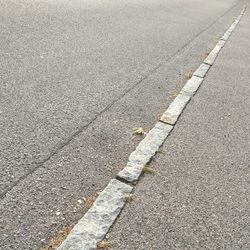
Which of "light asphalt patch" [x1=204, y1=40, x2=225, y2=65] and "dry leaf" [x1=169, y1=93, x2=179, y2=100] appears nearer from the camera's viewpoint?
"dry leaf" [x1=169, y1=93, x2=179, y2=100]

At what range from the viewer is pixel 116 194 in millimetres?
3311

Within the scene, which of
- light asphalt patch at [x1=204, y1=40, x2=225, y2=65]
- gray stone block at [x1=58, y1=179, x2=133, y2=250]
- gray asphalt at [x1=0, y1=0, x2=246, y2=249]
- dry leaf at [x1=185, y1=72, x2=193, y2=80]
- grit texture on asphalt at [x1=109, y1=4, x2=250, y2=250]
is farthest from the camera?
light asphalt patch at [x1=204, y1=40, x2=225, y2=65]

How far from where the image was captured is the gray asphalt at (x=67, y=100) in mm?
3094

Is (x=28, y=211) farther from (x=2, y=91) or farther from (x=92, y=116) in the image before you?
(x=2, y=91)

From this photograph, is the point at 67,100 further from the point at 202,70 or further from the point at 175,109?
the point at 202,70

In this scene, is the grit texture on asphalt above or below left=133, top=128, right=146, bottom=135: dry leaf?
below

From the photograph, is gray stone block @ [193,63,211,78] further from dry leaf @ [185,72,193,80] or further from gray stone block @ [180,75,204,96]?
gray stone block @ [180,75,204,96]

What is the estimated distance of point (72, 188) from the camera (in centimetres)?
331

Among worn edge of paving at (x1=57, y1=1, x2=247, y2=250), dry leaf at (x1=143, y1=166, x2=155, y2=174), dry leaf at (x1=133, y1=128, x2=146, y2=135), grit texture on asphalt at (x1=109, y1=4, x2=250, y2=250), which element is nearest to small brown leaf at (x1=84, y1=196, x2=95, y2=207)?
worn edge of paving at (x1=57, y1=1, x2=247, y2=250)

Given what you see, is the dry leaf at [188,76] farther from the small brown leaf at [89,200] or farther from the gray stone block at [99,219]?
the small brown leaf at [89,200]

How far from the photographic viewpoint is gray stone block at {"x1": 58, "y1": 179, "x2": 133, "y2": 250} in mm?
2709

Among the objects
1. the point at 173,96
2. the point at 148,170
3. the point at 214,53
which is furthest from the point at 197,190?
the point at 214,53

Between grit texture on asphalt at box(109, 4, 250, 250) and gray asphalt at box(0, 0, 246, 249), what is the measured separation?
0.39m

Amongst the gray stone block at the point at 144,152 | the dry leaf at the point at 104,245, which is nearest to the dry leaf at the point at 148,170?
the gray stone block at the point at 144,152
